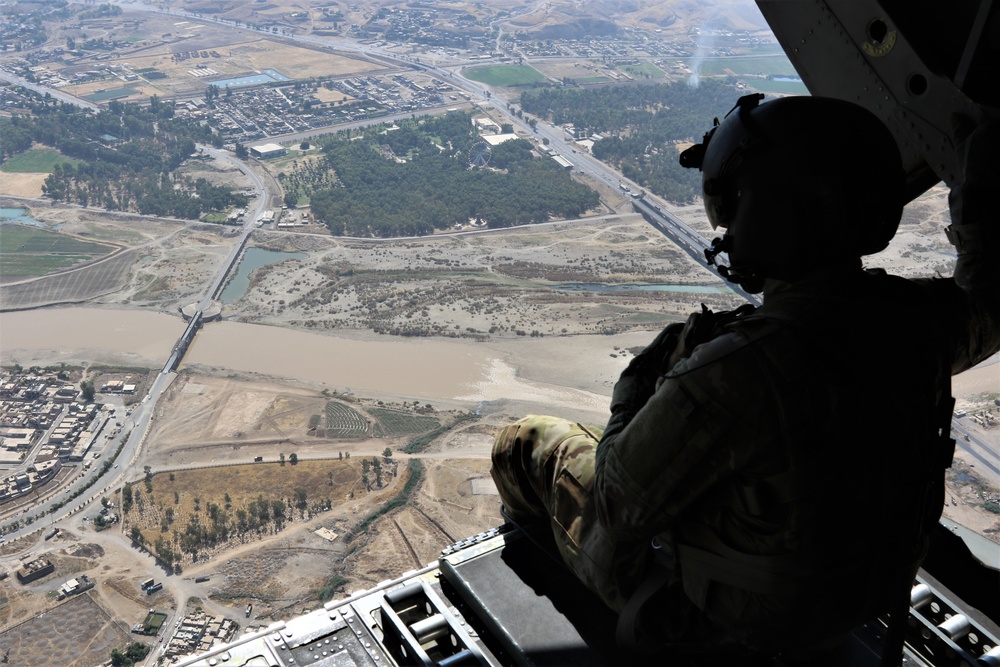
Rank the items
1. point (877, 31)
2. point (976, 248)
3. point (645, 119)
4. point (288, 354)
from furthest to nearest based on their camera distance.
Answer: point (645, 119)
point (288, 354)
point (877, 31)
point (976, 248)

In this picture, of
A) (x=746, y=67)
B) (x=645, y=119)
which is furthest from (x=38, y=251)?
(x=746, y=67)

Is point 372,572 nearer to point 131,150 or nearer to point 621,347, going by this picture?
point 621,347

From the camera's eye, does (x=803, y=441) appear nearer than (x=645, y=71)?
Yes

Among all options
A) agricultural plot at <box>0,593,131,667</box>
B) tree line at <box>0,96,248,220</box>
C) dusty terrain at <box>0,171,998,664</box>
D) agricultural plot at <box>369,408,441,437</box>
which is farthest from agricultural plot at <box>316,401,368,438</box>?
tree line at <box>0,96,248,220</box>

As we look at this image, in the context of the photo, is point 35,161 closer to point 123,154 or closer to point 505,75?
point 123,154

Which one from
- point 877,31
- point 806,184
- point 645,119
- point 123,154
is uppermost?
point 877,31

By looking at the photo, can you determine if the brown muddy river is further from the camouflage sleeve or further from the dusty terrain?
the camouflage sleeve
